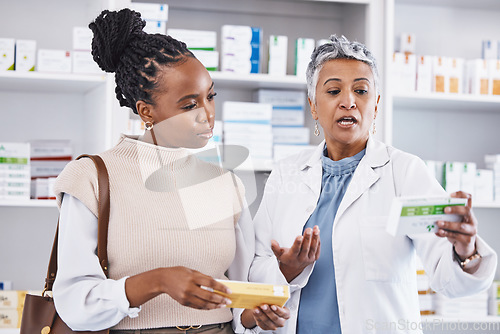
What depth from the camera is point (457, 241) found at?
124 centimetres

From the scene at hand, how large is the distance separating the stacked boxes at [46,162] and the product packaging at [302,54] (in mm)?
1150

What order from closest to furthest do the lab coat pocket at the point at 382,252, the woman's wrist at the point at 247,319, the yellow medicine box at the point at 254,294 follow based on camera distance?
the yellow medicine box at the point at 254,294, the woman's wrist at the point at 247,319, the lab coat pocket at the point at 382,252

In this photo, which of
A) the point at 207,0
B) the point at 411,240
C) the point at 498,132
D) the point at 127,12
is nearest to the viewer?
the point at 127,12

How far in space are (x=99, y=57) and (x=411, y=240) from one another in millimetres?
963

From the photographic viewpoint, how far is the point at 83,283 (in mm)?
1172

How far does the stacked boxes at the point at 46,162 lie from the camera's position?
2420 mm

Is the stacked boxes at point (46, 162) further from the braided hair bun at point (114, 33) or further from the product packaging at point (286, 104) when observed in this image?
the braided hair bun at point (114, 33)

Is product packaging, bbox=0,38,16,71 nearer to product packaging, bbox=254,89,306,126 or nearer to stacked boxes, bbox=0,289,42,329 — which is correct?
stacked boxes, bbox=0,289,42,329

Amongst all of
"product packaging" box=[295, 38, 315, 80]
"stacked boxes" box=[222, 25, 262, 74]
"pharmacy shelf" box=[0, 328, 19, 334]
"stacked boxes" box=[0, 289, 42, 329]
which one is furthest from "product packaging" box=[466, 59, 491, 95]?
"pharmacy shelf" box=[0, 328, 19, 334]

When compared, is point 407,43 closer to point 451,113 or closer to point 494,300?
point 451,113

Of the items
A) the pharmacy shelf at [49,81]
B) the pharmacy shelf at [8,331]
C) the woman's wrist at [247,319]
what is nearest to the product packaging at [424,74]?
the pharmacy shelf at [49,81]

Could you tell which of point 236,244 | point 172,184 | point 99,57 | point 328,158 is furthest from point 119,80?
point 328,158

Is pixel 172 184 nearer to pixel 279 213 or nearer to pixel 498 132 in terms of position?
pixel 279 213

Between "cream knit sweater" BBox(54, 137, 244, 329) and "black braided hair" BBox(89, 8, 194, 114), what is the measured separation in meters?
0.14
